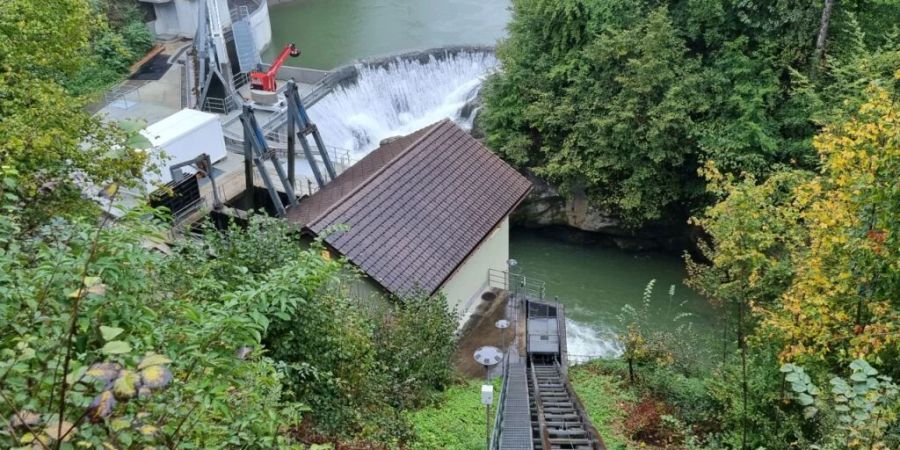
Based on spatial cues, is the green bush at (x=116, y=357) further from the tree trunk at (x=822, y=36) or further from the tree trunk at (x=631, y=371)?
the tree trunk at (x=822, y=36)

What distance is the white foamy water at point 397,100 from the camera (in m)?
28.7

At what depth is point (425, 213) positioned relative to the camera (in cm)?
1808

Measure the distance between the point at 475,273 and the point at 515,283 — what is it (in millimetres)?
2826

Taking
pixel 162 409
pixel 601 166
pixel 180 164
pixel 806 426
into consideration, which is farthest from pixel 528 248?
pixel 162 409

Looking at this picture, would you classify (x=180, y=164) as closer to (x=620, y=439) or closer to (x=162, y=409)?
(x=620, y=439)

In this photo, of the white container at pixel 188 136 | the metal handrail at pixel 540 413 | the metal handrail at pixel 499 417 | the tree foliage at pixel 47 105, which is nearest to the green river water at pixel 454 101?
the white container at pixel 188 136

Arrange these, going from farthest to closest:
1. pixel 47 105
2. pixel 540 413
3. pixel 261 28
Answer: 1. pixel 261 28
2. pixel 47 105
3. pixel 540 413

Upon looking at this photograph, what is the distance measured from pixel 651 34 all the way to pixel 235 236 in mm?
16217

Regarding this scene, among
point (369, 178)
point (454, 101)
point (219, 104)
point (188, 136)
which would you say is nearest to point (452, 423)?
point (369, 178)

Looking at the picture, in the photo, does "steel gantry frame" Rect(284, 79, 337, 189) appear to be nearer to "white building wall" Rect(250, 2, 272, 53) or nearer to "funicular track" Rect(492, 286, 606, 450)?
"funicular track" Rect(492, 286, 606, 450)

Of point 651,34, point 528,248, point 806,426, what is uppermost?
point 651,34

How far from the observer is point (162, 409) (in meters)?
4.01

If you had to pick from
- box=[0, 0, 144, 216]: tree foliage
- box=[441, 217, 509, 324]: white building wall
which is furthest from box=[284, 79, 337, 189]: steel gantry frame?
box=[0, 0, 144, 216]: tree foliage

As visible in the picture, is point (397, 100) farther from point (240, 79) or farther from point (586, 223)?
point (586, 223)
